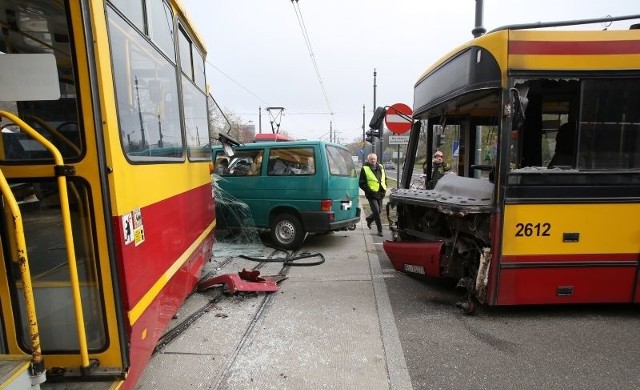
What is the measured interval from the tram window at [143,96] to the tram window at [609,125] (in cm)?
376

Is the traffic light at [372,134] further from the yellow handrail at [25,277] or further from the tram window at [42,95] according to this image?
the yellow handrail at [25,277]

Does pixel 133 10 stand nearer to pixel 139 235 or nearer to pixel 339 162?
pixel 139 235

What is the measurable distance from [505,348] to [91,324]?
3.18 metres

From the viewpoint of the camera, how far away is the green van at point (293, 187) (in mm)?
6875

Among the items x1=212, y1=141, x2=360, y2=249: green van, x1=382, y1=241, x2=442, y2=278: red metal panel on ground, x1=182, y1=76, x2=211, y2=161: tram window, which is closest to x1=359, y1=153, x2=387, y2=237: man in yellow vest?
x1=212, y1=141, x2=360, y2=249: green van

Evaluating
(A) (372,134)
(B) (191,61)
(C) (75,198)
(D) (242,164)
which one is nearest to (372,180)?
(A) (372,134)

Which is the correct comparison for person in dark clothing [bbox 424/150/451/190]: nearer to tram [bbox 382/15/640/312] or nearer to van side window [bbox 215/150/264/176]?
tram [bbox 382/15/640/312]

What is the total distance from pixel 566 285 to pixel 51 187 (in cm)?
432

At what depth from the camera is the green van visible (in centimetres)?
688

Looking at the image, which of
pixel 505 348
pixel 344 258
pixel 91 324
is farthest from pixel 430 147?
pixel 91 324

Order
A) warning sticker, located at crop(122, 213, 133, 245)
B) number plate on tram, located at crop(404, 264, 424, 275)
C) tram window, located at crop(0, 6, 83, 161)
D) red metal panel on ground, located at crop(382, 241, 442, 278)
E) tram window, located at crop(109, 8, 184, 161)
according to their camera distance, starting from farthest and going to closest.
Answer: number plate on tram, located at crop(404, 264, 424, 275), red metal panel on ground, located at crop(382, 241, 442, 278), tram window, located at crop(109, 8, 184, 161), warning sticker, located at crop(122, 213, 133, 245), tram window, located at crop(0, 6, 83, 161)

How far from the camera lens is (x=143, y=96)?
274 centimetres

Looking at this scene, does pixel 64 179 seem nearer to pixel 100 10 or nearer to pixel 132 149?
pixel 132 149

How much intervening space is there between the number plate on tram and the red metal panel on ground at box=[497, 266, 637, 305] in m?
0.97
